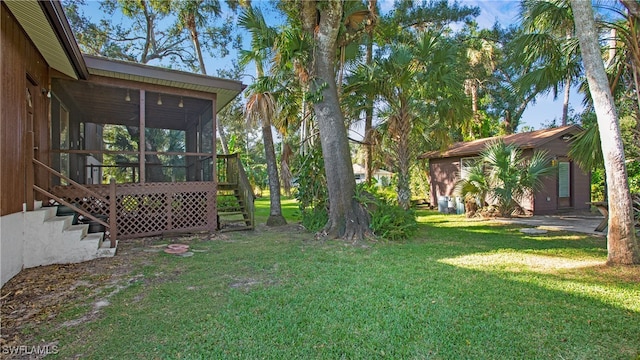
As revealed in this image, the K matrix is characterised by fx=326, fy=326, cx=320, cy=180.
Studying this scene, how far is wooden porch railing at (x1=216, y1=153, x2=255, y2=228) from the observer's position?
885cm

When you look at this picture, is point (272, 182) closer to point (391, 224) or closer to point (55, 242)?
point (391, 224)

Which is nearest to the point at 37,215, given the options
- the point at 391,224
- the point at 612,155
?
the point at 391,224

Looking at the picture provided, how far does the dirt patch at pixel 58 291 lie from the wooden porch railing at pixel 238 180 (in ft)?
10.9

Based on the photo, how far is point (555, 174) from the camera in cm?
1166

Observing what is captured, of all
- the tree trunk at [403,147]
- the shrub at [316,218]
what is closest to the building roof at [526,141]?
the tree trunk at [403,147]

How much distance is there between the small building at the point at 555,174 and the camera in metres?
11.5

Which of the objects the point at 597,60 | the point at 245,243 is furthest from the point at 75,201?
the point at 597,60

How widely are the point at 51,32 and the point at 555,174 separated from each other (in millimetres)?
14304

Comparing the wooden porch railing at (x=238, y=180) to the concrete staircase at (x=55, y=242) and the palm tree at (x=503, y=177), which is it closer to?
the concrete staircase at (x=55, y=242)

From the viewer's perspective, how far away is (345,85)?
9109 millimetres

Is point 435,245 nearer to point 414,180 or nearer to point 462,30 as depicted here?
point 414,180

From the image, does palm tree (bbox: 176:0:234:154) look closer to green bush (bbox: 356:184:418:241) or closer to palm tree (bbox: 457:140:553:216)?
green bush (bbox: 356:184:418:241)

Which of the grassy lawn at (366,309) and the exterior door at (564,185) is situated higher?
the exterior door at (564,185)

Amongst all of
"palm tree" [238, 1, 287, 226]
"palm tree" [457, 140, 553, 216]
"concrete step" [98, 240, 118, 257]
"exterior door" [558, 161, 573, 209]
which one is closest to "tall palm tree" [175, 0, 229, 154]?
"palm tree" [238, 1, 287, 226]
